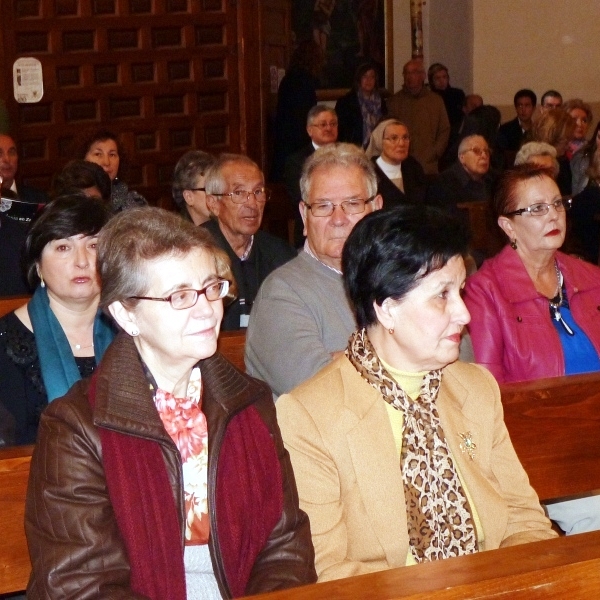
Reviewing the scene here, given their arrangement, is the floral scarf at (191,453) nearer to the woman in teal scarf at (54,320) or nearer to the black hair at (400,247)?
the black hair at (400,247)

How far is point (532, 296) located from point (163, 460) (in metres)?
1.84

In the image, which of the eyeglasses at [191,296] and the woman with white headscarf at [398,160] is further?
the woman with white headscarf at [398,160]

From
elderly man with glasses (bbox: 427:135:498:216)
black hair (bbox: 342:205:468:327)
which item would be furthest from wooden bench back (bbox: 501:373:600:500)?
elderly man with glasses (bbox: 427:135:498:216)

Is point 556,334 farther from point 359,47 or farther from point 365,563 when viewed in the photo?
point 359,47

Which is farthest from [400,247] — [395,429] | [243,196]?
[243,196]

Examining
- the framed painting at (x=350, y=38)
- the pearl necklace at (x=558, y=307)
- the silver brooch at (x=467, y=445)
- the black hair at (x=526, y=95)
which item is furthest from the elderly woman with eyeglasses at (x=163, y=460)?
the black hair at (x=526, y=95)

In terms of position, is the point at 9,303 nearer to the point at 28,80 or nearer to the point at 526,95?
the point at 28,80

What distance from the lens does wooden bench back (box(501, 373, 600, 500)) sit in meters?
2.95

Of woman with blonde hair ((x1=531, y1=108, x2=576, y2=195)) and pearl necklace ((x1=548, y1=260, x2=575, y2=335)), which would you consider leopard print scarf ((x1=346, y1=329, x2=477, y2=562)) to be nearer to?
pearl necklace ((x1=548, y1=260, x2=575, y2=335))

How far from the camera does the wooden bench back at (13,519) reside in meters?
2.46

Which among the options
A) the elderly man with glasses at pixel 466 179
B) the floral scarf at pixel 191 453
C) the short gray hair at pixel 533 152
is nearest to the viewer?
the floral scarf at pixel 191 453

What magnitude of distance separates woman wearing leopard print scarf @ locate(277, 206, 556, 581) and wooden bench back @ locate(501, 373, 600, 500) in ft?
1.45

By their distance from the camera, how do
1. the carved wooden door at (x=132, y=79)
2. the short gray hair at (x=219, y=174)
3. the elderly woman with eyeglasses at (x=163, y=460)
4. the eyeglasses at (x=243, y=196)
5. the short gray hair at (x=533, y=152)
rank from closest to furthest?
the elderly woman with eyeglasses at (x=163, y=460), the eyeglasses at (x=243, y=196), the short gray hair at (x=219, y=174), the short gray hair at (x=533, y=152), the carved wooden door at (x=132, y=79)

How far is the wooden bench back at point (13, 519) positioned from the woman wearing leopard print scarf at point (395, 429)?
1.96 ft
